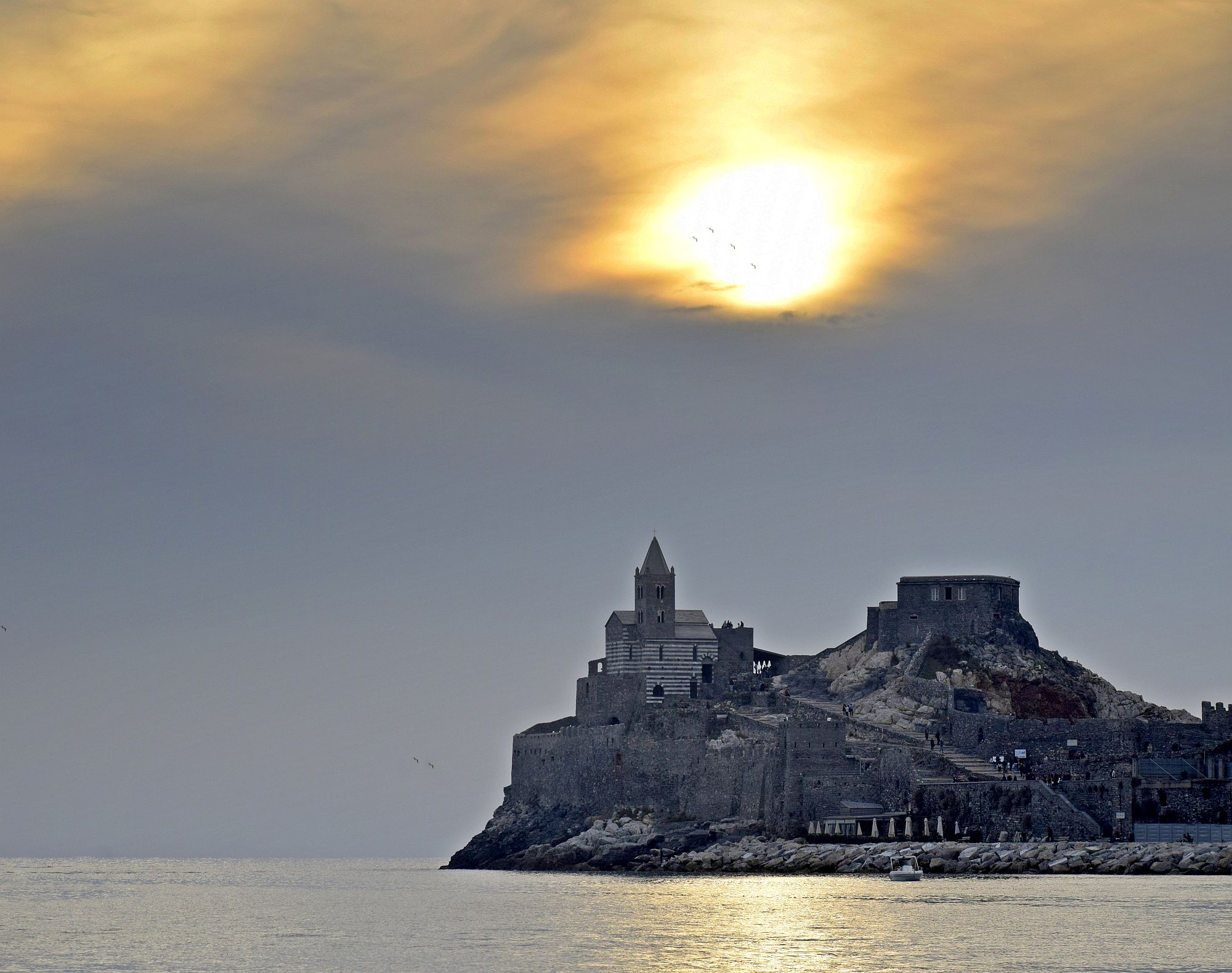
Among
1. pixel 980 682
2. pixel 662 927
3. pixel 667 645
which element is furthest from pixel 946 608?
pixel 662 927

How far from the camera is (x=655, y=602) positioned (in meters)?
130

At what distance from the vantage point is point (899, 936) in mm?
61312

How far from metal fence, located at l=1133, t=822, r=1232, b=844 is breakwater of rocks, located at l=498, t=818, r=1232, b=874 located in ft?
6.58

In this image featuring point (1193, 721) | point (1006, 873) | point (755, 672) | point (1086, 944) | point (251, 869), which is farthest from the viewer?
point (251, 869)

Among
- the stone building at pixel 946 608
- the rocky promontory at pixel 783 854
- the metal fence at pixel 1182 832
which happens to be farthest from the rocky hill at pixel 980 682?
the metal fence at pixel 1182 832

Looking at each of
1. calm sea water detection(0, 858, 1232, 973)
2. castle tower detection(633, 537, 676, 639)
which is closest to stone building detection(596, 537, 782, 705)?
castle tower detection(633, 537, 676, 639)

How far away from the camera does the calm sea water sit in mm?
56281

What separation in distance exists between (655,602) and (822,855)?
36945mm

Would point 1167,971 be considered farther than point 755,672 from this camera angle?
No

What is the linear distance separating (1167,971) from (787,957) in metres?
10.5

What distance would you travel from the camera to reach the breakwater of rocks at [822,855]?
3236 inches

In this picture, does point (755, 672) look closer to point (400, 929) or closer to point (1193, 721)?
point (1193, 721)

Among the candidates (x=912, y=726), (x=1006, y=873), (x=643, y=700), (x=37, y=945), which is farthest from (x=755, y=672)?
(x=37, y=945)

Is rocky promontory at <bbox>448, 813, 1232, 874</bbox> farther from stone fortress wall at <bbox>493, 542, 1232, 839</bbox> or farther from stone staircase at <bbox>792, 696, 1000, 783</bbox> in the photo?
stone staircase at <bbox>792, 696, 1000, 783</bbox>
